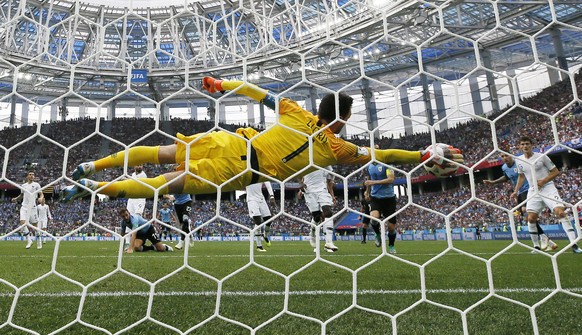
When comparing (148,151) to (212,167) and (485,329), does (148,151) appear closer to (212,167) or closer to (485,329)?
(212,167)

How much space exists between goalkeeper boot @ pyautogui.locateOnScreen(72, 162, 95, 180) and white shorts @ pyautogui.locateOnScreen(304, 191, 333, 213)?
13.2 ft

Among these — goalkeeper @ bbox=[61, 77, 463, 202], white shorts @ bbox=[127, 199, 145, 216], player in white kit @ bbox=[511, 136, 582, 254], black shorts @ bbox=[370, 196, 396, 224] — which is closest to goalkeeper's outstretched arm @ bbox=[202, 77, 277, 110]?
goalkeeper @ bbox=[61, 77, 463, 202]

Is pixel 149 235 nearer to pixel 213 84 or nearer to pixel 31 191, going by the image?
pixel 31 191

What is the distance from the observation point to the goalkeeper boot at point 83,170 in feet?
9.36

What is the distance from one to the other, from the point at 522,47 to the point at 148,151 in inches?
1067

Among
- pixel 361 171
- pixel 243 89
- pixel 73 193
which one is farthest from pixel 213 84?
pixel 361 171

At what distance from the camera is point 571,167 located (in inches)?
686

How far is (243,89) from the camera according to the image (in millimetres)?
2449

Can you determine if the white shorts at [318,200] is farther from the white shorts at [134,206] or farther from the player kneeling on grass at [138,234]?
the white shorts at [134,206]

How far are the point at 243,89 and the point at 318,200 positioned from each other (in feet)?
13.9

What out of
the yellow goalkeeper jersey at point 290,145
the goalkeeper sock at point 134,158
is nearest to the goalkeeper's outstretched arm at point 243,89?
the yellow goalkeeper jersey at point 290,145

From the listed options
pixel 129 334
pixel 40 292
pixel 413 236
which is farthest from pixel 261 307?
pixel 413 236

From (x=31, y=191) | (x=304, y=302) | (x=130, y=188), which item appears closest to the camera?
(x=31, y=191)

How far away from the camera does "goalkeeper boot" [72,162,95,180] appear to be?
285cm
